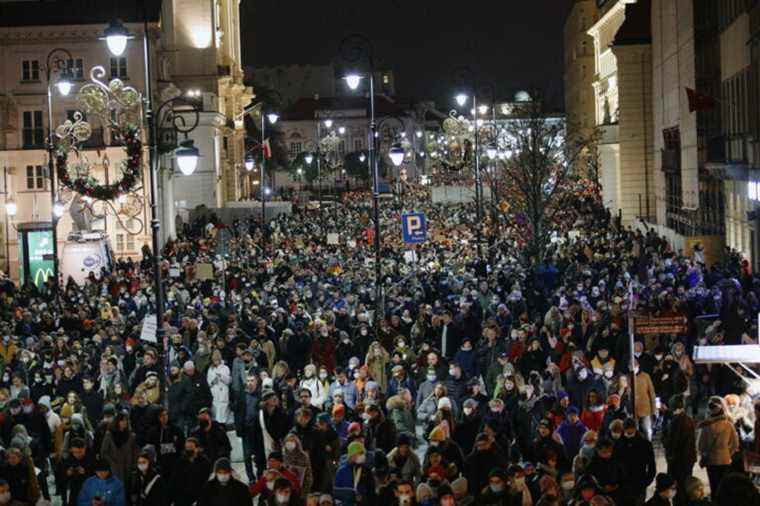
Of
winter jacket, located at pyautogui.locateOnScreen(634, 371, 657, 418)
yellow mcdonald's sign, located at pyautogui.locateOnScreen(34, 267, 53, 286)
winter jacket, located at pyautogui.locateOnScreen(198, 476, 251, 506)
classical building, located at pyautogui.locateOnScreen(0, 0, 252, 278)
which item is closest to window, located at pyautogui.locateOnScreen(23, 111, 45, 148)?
classical building, located at pyautogui.locateOnScreen(0, 0, 252, 278)

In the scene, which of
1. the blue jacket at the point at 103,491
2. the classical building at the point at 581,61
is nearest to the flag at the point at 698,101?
the blue jacket at the point at 103,491

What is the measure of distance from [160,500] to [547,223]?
3078cm

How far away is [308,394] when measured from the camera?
55.8 feet

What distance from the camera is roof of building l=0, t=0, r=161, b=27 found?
59281mm

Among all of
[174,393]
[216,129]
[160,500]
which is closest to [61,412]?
[174,393]

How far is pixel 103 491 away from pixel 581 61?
3845 inches

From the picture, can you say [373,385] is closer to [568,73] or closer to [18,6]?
[18,6]

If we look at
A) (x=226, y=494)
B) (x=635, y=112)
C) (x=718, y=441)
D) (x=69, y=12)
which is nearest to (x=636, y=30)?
(x=635, y=112)

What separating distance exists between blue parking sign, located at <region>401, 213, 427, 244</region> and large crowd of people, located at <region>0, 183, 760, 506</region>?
3.60 ft

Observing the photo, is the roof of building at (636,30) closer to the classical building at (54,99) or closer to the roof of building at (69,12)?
the classical building at (54,99)

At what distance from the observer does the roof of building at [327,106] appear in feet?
541

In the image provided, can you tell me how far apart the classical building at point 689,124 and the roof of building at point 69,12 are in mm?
19790

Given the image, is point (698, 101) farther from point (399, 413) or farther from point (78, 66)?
point (399, 413)

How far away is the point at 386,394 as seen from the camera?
20.0m
